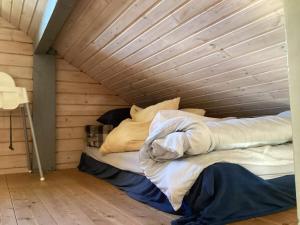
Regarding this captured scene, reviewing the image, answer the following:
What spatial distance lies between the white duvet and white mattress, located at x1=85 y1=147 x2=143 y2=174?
0.44m

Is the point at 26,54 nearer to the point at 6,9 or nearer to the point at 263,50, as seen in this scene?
the point at 6,9

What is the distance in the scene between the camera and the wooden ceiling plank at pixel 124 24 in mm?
1884

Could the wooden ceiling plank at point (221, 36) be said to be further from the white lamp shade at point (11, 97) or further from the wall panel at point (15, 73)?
the wall panel at point (15, 73)

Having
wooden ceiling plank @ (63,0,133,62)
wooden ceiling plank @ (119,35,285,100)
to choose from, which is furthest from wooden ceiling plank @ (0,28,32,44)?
wooden ceiling plank @ (119,35,285,100)

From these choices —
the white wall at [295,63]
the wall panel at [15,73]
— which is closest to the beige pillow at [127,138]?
the wall panel at [15,73]

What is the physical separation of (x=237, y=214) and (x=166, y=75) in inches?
59.2

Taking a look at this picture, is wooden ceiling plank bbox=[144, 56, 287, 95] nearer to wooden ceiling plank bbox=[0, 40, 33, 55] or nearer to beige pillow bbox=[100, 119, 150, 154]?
beige pillow bbox=[100, 119, 150, 154]

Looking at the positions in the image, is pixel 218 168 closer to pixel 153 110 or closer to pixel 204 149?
pixel 204 149

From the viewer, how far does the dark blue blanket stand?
4.58 feet

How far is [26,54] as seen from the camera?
3258mm

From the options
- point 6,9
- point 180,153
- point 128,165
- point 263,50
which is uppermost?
point 6,9

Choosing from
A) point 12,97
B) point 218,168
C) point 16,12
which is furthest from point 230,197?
point 16,12

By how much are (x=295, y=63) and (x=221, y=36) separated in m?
1.38

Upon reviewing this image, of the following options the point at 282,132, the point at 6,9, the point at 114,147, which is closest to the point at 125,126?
the point at 114,147
